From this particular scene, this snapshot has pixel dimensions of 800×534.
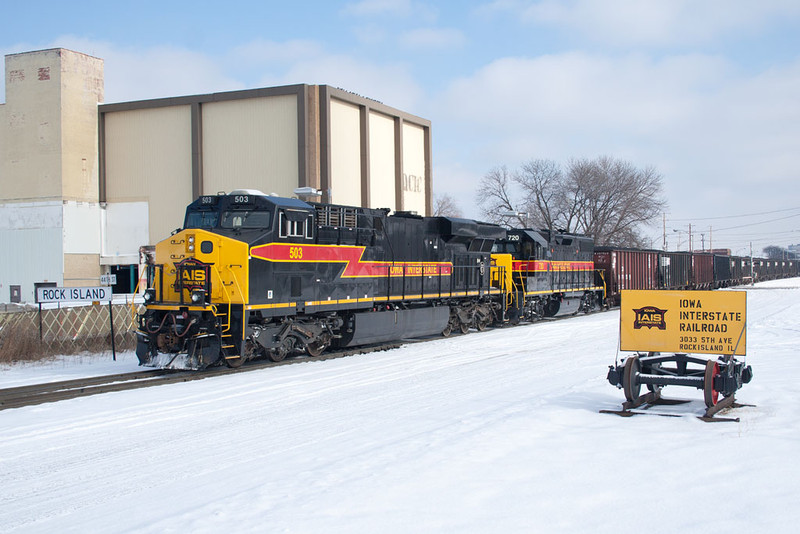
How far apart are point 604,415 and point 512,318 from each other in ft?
46.8

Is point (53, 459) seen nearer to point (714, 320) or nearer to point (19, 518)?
point (19, 518)

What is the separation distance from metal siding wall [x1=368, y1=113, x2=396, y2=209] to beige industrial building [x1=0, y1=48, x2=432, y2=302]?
0.27 feet

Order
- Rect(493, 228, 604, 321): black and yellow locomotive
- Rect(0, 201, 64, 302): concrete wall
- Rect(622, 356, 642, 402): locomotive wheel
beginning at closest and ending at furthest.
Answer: Rect(622, 356, 642, 402): locomotive wheel < Rect(493, 228, 604, 321): black and yellow locomotive < Rect(0, 201, 64, 302): concrete wall

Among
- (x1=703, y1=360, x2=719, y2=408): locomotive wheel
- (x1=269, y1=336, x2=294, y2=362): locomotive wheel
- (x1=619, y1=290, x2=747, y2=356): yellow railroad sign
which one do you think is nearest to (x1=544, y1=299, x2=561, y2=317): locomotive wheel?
(x1=269, y1=336, x2=294, y2=362): locomotive wheel

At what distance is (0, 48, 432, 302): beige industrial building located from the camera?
32406 mm

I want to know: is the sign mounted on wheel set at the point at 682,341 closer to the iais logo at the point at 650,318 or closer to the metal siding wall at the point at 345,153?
the iais logo at the point at 650,318

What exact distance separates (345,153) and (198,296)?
74.5ft

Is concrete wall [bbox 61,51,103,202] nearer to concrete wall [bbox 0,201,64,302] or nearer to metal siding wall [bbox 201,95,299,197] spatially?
concrete wall [bbox 0,201,64,302]

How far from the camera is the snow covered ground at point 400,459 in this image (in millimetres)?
4828

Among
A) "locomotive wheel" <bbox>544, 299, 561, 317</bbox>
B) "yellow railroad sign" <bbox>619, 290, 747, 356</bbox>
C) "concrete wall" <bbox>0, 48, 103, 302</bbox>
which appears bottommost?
"locomotive wheel" <bbox>544, 299, 561, 317</bbox>

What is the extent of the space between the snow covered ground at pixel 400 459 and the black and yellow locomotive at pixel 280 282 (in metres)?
1.46

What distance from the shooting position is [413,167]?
130 feet

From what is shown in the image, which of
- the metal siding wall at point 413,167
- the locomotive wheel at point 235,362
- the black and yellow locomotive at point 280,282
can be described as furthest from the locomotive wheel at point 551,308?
the locomotive wheel at point 235,362

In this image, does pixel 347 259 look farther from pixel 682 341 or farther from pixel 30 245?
pixel 30 245
